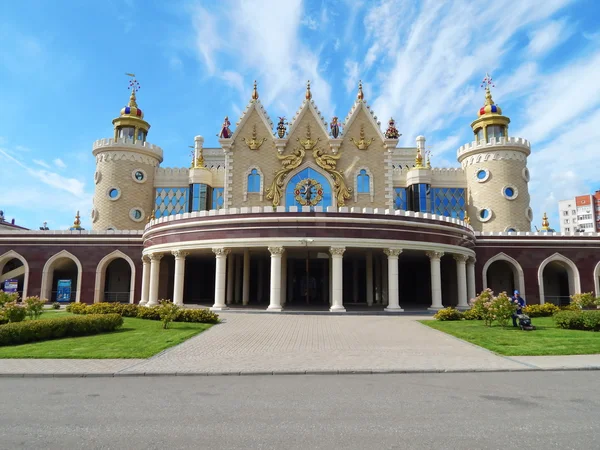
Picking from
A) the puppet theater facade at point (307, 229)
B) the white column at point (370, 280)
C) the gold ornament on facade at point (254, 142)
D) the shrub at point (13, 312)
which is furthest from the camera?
the gold ornament on facade at point (254, 142)

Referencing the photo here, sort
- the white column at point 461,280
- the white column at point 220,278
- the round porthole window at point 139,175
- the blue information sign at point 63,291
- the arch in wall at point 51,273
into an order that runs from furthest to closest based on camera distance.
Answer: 1. the round porthole window at point 139,175
2. the arch in wall at point 51,273
3. the blue information sign at point 63,291
4. the white column at point 461,280
5. the white column at point 220,278

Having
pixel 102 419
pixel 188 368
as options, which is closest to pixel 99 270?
pixel 188 368

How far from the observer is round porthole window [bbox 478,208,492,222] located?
4644cm

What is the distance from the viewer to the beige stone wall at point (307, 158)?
41.5m

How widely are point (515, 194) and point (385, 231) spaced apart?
23313mm

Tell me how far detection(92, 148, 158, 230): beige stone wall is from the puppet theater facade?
0.13 metres

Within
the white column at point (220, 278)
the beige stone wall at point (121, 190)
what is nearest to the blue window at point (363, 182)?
the white column at point (220, 278)

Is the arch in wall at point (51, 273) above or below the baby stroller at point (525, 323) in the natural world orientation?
above

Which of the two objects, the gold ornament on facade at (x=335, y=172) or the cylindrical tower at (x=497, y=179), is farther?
the cylindrical tower at (x=497, y=179)

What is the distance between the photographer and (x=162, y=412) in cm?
835

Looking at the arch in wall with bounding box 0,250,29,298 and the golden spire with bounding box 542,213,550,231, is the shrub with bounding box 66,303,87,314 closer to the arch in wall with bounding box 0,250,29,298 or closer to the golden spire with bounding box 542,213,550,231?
the arch in wall with bounding box 0,250,29,298

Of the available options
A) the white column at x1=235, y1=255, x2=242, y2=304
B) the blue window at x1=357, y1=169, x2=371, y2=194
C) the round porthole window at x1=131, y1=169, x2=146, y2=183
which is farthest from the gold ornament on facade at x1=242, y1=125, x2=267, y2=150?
the round porthole window at x1=131, y1=169, x2=146, y2=183

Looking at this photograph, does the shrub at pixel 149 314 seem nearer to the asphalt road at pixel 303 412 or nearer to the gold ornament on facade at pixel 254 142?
the asphalt road at pixel 303 412

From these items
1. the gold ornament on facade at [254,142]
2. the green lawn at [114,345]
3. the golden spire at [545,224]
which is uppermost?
the gold ornament on facade at [254,142]
